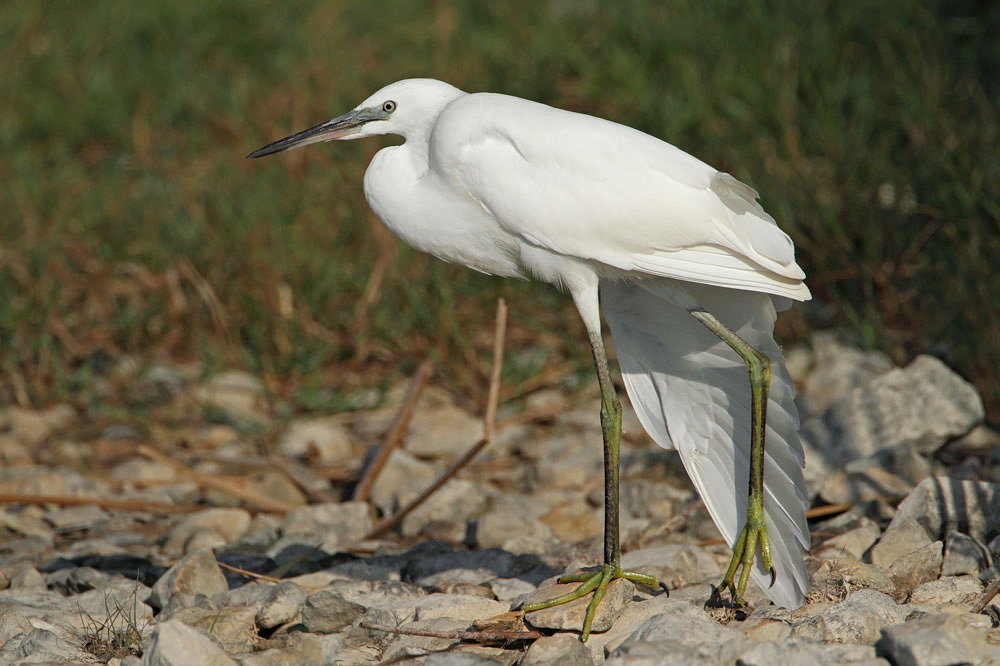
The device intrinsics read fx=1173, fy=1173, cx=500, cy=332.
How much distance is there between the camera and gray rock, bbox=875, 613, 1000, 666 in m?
2.09

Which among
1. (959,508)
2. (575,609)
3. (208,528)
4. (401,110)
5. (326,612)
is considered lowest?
(208,528)

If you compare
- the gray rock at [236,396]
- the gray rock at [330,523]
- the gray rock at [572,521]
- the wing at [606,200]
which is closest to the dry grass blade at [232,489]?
the gray rock at [330,523]

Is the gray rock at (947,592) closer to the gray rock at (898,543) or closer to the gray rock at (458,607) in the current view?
the gray rock at (898,543)

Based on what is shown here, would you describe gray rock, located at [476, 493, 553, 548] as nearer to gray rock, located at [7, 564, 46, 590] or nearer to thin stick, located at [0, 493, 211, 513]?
thin stick, located at [0, 493, 211, 513]

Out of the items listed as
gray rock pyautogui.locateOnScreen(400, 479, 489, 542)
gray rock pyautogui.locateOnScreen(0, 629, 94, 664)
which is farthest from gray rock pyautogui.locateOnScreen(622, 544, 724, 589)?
gray rock pyautogui.locateOnScreen(0, 629, 94, 664)

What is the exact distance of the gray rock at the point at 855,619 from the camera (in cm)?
241

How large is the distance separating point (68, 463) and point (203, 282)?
87cm

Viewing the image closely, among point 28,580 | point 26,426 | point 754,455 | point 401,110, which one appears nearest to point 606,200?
point 401,110

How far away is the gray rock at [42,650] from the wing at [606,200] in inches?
54.0

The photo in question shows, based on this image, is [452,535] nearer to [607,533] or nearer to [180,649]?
[607,533]

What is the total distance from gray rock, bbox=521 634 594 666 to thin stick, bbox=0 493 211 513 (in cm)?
175

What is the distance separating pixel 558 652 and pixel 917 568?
97 cm

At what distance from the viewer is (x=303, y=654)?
244 cm

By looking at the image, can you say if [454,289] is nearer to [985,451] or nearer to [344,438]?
[344,438]
